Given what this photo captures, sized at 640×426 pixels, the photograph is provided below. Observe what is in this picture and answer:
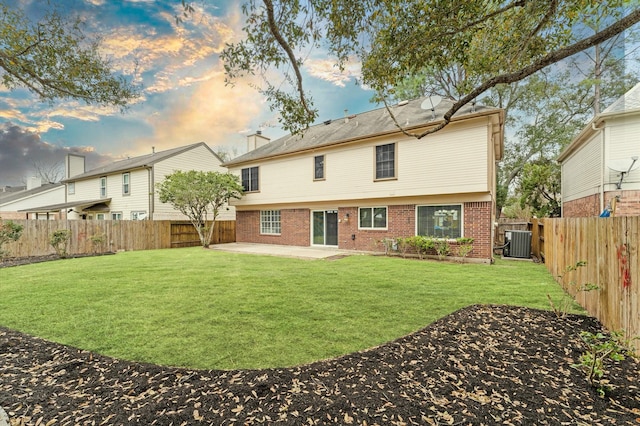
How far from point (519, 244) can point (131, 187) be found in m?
22.5

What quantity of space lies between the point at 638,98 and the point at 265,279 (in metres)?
14.0

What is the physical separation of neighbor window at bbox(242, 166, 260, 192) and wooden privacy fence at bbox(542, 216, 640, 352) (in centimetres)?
1470

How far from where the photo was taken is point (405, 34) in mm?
5023

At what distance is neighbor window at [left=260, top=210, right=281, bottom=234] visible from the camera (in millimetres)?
16684

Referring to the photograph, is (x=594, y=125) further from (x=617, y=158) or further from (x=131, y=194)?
(x=131, y=194)

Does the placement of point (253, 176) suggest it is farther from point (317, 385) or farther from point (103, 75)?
point (317, 385)

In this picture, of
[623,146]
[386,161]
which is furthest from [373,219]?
[623,146]

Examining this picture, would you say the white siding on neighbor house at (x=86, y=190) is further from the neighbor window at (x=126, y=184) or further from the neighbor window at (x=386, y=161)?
the neighbor window at (x=386, y=161)

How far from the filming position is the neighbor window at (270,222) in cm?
1668

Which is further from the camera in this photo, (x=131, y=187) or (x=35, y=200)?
(x=35, y=200)

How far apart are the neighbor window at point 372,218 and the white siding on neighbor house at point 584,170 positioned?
791cm

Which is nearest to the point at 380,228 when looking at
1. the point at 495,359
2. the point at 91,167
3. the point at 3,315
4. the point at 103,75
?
the point at 495,359

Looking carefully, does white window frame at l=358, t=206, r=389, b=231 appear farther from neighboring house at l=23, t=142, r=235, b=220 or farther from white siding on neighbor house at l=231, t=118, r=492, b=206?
neighboring house at l=23, t=142, r=235, b=220

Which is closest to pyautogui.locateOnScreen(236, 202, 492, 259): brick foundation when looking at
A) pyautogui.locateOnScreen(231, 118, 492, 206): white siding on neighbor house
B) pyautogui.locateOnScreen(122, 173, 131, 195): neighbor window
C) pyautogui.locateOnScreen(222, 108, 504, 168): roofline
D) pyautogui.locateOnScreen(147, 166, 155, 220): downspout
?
pyautogui.locateOnScreen(231, 118, 492, 206): white siding on neighbor house
